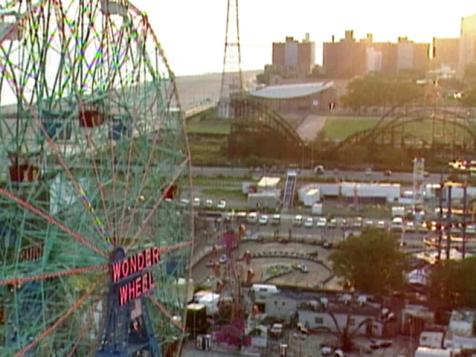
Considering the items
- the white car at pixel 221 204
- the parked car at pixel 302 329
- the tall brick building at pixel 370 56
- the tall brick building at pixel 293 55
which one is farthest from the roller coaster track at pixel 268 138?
the tall brick building at pixel 293 55

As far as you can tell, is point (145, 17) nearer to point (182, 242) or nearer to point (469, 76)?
point (182, 242)

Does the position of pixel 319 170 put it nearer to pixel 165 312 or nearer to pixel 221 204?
pixel 221 204

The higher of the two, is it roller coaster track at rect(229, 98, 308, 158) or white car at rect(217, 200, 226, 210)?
roller coaster track at rect(229, 98, 308, 158)

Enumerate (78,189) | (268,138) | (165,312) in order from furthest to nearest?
1. (268,138)
2. (165,312)
3. (78,189)

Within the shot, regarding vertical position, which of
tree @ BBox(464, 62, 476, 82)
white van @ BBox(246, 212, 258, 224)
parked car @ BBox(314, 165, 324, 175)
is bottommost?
white van @ BBox(246, 212, 258, 224)

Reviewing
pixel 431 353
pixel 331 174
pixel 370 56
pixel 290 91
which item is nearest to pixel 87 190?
pixel 431 353

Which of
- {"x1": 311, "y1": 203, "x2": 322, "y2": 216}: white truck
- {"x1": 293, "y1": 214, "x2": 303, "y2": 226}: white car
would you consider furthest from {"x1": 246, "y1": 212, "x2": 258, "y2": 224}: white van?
{"x1": 311, "y1": 203, "x2": 322, "y2": 216}: white truck

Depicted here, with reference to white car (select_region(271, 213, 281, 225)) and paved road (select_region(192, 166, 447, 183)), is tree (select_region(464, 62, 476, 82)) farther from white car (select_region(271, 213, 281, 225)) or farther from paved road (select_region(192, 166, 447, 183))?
white car (select_region(271, 213, 281, 225))
